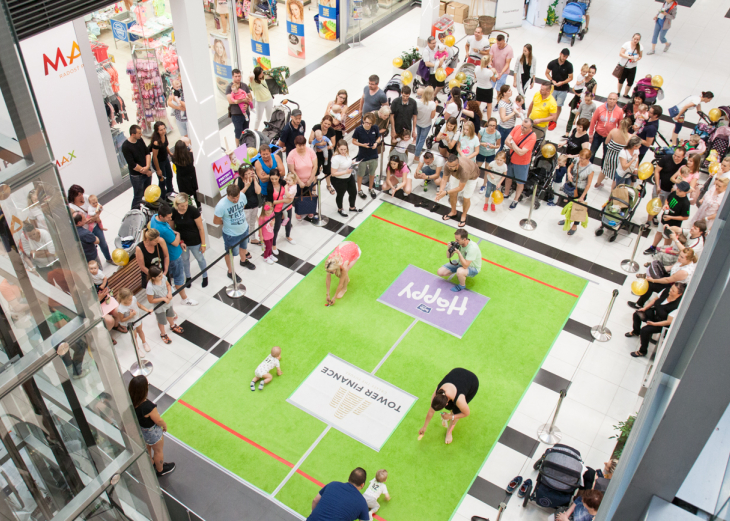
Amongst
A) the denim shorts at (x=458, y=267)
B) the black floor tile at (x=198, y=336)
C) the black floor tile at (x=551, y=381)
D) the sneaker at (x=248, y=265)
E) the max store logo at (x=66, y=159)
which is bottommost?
the black floor tile at (x=551, y=381)

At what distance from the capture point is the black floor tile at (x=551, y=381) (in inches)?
336

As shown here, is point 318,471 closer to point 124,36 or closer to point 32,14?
point 32,14

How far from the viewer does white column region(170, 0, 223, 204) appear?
930cm

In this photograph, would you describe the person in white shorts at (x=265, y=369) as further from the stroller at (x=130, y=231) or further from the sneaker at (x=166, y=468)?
the stroller at (x=130, y=231)

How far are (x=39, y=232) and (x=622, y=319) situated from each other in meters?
8.14

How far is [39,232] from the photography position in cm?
350

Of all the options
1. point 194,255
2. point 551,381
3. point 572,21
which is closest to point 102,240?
point 194,255

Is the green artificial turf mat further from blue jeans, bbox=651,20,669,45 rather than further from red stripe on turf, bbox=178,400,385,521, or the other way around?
blue jeans, bbox=651,20,669,45

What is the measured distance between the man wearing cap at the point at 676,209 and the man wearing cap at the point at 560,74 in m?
3.65

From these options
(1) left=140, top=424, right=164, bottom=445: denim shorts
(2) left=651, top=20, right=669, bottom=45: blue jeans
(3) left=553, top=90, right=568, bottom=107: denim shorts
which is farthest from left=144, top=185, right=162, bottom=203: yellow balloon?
(2) left=651, top=20, right=669, bottom=45: blue jeans

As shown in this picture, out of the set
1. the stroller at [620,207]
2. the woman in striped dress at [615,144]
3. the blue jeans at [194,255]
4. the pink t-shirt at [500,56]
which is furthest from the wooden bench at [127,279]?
the pink t-shirt at [500,56]

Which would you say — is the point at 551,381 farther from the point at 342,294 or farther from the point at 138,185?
the point at 138,185

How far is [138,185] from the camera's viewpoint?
10320 mm

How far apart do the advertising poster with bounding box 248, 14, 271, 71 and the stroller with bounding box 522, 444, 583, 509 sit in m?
10.4
